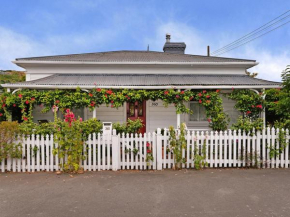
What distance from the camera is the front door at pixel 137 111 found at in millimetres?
9648

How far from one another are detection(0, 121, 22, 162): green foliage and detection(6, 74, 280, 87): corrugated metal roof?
3.05 metres

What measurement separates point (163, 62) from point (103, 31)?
11890mm

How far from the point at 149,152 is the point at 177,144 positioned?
2.83 feet

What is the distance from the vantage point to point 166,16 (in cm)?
1948

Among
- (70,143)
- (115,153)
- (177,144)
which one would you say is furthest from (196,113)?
(70,143)

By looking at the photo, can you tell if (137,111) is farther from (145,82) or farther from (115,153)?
(115,153)

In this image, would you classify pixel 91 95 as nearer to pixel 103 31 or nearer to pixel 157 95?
pixel 157 95

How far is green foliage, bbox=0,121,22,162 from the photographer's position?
201 inches

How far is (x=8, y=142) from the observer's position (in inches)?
205

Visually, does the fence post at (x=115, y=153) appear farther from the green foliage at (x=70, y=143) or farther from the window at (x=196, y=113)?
the window at (x=196, y=113)

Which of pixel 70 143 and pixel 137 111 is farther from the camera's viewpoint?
pixel 137 111

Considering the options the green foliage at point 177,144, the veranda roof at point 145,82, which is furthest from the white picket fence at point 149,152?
the veranda roof at point 145,82

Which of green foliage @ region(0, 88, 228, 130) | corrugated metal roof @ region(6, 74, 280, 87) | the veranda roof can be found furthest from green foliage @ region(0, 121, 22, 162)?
corrugated metal roof @ region(6, 74, 280, 87)

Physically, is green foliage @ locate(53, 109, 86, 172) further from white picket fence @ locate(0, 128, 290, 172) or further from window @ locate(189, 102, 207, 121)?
window @ locate(189, 102, 207, 121)
